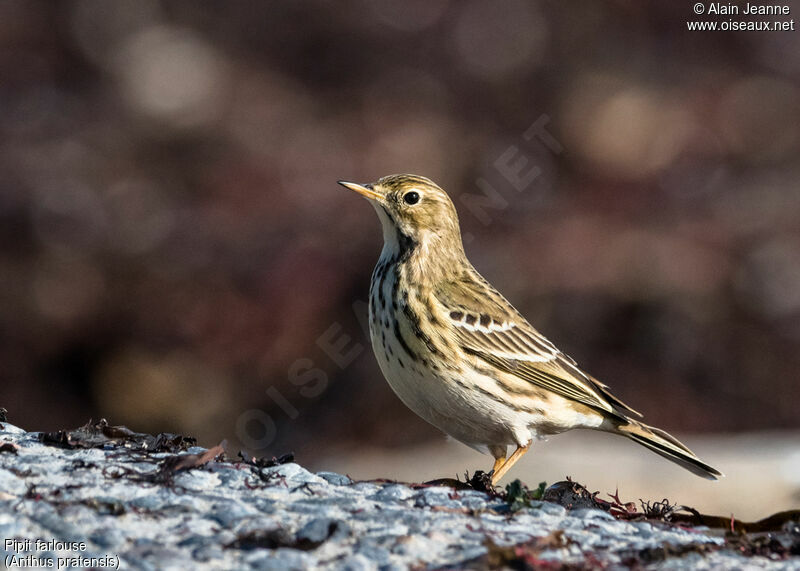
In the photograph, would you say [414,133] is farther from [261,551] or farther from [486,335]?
[261,551]

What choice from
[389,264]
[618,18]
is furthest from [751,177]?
[389,264]

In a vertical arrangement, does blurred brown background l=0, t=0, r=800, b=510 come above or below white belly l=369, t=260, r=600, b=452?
above

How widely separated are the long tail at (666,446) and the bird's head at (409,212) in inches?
70.2

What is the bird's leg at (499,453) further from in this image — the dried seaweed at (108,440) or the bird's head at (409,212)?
the dried seaweed at (108,440)

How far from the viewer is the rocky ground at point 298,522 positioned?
15.0 ft

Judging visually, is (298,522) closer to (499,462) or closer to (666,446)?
(499,462)

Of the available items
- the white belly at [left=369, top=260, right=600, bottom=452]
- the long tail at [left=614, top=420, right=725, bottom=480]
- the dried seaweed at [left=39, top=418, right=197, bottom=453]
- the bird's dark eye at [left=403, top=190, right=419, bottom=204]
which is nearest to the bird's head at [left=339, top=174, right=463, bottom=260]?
the bird's dark eye at [left=403, top=190, right=419, bottom=204]

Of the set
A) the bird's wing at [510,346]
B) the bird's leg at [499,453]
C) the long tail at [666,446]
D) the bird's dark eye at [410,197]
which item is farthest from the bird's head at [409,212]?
the long tail at [666,446]

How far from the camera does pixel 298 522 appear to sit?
16.0 ft

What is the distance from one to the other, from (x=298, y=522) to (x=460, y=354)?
7.99 ft

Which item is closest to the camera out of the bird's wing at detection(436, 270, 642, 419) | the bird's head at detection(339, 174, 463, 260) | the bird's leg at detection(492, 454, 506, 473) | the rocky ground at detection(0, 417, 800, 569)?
the rocky ground at detection(0, 417, 800, 569)

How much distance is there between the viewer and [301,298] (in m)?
14.9

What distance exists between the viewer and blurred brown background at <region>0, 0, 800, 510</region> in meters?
14.7

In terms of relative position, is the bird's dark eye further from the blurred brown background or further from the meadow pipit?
the blurred brown background
